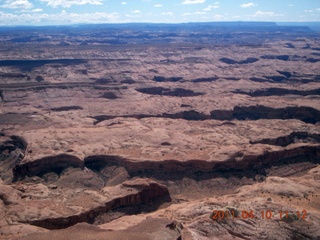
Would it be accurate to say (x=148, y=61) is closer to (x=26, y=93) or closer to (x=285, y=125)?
(x=26, y=93)

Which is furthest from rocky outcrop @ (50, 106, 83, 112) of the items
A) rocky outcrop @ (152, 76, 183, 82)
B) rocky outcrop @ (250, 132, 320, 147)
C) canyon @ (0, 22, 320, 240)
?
rocky outcrop @ (152, 76, 183, 82)

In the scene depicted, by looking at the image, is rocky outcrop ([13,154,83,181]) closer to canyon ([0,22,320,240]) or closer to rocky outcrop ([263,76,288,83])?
canyon ([0,22,320,240])

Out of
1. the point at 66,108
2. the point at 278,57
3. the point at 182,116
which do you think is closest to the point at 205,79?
the point at 182,116

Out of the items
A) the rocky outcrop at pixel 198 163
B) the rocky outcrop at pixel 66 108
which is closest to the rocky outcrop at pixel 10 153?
the rocky outcrop at pixel 198 163

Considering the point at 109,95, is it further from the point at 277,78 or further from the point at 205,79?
the point at 277,78

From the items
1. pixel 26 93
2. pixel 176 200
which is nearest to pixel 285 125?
pixel 176 200

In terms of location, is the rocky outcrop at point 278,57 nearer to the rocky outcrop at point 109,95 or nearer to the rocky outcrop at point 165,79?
the rocky outcrop at point 165,79
